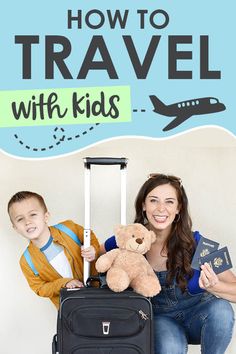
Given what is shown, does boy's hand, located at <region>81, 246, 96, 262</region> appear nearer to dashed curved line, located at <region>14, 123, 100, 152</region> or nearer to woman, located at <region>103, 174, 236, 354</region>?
woman, located at <region>103, 174, 236, 354</region>

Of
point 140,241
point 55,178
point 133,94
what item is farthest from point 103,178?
point 140,241

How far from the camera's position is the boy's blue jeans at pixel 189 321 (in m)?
2.47

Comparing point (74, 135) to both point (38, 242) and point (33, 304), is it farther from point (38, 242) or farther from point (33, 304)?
point (33, 304)

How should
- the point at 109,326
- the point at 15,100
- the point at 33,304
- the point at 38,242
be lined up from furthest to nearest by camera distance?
the point at 33,304, the point at 15,100, the point at 38,242, the point at 109,326

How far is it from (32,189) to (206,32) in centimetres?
99

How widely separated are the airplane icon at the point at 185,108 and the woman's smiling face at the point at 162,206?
0.44 meters

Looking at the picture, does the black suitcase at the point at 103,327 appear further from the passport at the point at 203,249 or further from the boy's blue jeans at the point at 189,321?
the passport at the point at 203,249

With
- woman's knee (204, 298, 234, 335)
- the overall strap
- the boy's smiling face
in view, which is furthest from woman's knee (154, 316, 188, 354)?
the boy's smiling face

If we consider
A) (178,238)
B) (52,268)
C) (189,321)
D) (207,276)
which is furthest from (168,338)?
(52,268)

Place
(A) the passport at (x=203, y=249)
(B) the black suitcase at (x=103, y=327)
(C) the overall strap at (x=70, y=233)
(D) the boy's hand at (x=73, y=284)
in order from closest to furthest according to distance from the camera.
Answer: (B) the black suitcase at (x=103, y=327) → (A) the passport at (x=203, y=249) → (D) the boy's hand at (x=73, y=284) → (C) the overall strap at (x=70, y=233)

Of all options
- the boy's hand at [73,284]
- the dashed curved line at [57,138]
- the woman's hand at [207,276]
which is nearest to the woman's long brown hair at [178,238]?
the woman's hand at [207,276]

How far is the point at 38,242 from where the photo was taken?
107 inches

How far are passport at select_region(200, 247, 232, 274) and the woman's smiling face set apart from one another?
8.7 inches

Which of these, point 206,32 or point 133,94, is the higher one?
point 206,32
